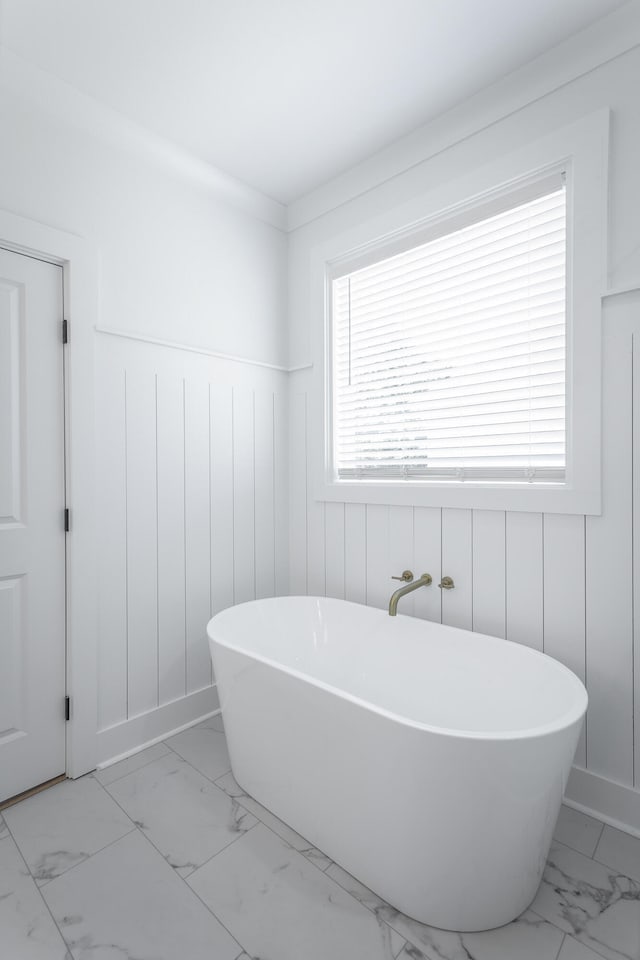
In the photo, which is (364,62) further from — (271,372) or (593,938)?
(593,938)

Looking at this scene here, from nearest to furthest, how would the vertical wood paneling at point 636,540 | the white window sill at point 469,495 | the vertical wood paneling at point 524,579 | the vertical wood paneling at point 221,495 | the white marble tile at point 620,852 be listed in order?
the white marble tile at point 620,852 < the vertical wood paneling at point 636,540 < the white window sill at point 469,495 < the vertical wood paneling at point 524,579 < the vertical wood paneling at point 221,495

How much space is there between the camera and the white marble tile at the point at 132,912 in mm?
1186

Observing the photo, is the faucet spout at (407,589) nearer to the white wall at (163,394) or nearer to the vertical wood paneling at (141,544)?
the white wall at (163,394)

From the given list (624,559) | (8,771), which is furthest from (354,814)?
(8,771)

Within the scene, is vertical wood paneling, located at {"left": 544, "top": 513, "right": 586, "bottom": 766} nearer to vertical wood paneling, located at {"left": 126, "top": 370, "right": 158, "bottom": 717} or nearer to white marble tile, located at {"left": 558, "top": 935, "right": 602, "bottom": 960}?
white marble tile, located at {"left": 558, "top": 935, "right": 602, "bottom": 960}

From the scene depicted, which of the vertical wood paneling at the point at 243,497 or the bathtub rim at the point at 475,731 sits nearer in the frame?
the bathtub rim at the point at 475,731

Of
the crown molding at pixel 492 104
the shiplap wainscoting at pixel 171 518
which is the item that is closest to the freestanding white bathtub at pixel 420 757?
the shiplap wainscoting at pixel 171 518

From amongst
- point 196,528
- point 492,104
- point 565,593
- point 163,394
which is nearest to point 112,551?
point 196,528

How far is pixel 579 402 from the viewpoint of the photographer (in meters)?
1.65

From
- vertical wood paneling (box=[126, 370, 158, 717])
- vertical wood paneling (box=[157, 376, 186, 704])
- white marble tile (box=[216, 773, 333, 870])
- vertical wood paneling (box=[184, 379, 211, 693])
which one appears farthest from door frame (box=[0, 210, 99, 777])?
white marble tile (box=[216, 773, 333, 870])

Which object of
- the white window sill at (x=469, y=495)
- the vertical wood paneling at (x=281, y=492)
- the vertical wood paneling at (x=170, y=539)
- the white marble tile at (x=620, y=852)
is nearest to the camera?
the white marble tile at (x=620, y=852)

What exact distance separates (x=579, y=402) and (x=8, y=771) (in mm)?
2372

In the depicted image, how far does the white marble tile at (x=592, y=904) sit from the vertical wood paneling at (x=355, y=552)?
1.21 meters

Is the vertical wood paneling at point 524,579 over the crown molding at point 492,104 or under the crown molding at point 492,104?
under
